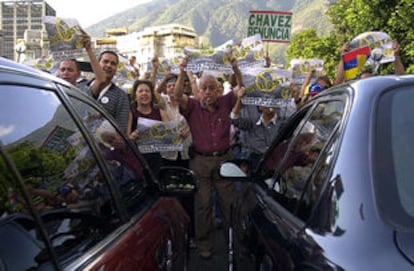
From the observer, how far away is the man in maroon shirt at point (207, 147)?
6152 mm

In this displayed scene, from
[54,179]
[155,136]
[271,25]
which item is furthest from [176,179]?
[271,25]

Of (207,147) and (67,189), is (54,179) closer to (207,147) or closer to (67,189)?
(67,189)

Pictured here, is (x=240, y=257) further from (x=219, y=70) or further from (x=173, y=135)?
(x=219, y=70)

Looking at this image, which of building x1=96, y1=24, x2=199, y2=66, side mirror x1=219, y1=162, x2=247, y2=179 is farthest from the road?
building x1=96, y1=24, x2=199, y2=66

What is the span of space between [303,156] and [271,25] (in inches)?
252

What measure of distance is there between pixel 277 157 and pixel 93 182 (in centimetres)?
143

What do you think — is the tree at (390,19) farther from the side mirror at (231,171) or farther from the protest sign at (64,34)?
the side mirror at (231,171)

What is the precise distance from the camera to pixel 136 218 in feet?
8.72

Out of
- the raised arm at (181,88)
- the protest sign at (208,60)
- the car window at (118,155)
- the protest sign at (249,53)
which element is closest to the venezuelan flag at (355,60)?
the protest sign at (249,53)

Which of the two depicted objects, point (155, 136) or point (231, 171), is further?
point (155, 136)

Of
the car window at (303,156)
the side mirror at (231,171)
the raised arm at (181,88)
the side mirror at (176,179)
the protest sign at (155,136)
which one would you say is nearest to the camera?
the car window at (303,156)

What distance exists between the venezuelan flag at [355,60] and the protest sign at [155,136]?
1986mm

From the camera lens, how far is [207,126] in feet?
20.2

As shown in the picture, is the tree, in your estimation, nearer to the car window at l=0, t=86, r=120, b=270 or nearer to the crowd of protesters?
the crowd of protesters
